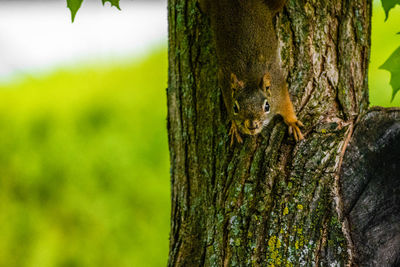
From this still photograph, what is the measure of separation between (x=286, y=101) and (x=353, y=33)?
0.40 metres

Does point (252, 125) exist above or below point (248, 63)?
below

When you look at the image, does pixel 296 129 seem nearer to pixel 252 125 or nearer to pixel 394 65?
pixel 252 125

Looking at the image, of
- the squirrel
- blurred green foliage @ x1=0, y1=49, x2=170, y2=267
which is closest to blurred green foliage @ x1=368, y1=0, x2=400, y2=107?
blurred green foliage @ x1=0, y1=49, x2=170, y2=267

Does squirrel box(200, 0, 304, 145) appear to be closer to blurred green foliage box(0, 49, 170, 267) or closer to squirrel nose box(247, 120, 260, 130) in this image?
squirrel nose box(247, 120, 260, 130)

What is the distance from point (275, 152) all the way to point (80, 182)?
2.69m

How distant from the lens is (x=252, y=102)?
221cm

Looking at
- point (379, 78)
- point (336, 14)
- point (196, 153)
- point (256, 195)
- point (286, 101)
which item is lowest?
point (256, 195)

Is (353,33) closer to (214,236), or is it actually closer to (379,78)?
(214,236)

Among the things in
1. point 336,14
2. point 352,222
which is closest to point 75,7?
point 336,14

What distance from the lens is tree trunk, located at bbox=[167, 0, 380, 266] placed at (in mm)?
1776

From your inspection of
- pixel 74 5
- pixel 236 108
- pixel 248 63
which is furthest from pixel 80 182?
pixel 74 5

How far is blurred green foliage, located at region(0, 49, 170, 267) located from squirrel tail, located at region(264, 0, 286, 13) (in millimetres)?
2404

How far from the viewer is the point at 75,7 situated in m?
1.78

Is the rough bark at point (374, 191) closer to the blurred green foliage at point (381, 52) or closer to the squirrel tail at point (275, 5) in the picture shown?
the squirrel tail at point (275, 5)
